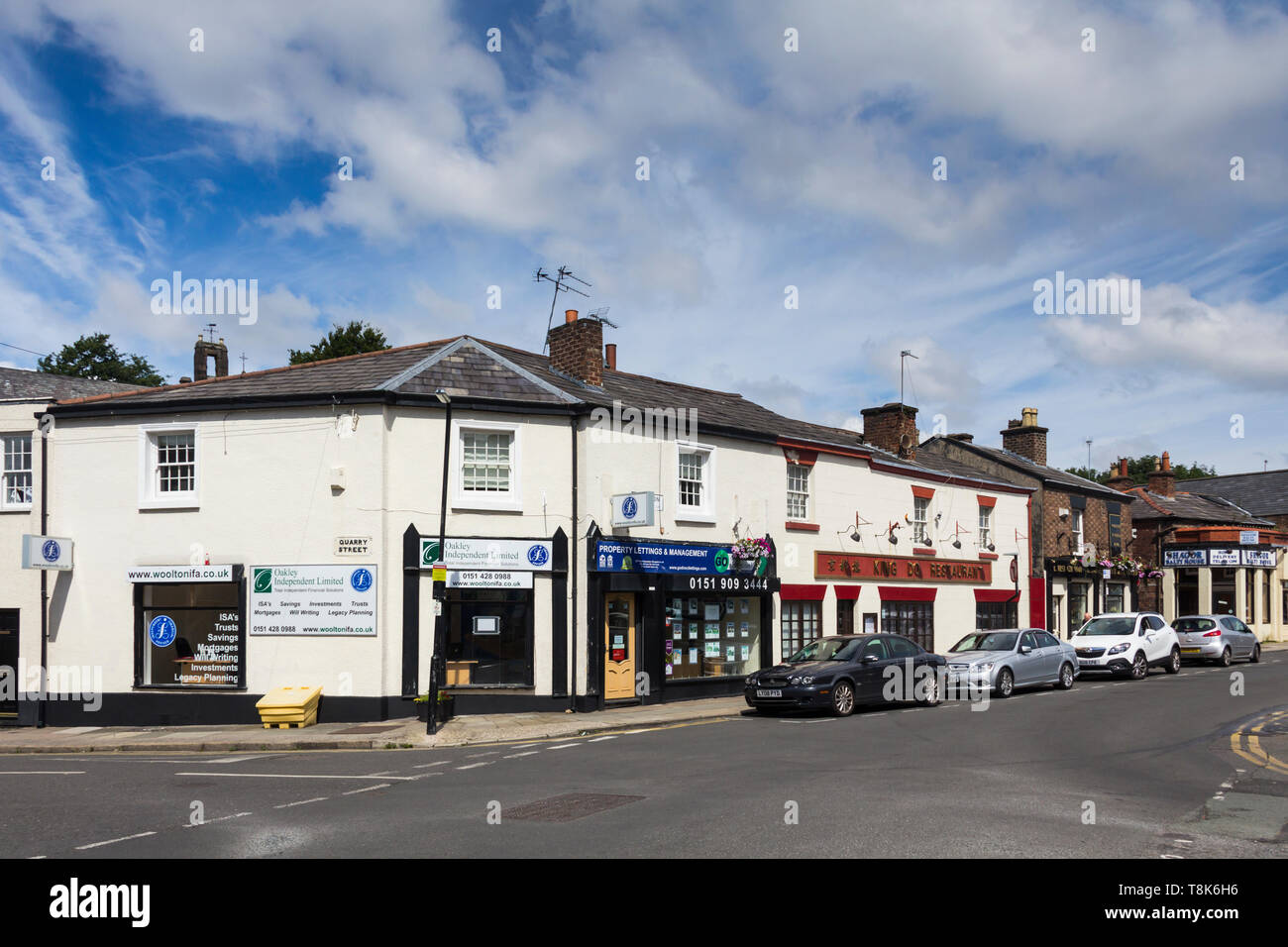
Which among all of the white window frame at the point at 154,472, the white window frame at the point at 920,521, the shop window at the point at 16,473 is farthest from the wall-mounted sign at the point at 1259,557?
the shop window at the point at 16,473

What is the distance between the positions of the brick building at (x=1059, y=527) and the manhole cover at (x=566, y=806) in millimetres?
27568

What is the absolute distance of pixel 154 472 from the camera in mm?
21734

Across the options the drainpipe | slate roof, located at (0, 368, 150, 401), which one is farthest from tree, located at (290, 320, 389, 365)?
the drainpipe

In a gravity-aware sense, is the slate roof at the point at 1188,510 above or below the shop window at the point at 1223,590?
above

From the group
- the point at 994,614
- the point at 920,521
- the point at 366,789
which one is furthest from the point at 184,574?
the point at 994,614

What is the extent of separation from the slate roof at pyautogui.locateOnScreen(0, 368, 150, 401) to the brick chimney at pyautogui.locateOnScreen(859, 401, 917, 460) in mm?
22506

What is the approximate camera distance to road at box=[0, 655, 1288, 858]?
28.9 feet

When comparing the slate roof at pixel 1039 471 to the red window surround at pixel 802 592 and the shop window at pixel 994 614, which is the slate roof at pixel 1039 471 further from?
the red window surround at pixel 802 592

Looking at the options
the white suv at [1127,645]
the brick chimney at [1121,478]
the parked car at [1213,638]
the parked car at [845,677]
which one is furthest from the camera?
the brick chimney at [1121,478]

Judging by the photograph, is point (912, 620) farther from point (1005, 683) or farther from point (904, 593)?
point (1005, 683)

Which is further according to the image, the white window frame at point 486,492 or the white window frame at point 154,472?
the white window frame at point 154,472

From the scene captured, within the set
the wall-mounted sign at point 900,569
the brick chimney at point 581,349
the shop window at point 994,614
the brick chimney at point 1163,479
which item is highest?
the brick chimney at point 581,349

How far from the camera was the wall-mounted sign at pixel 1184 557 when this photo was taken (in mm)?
42719
